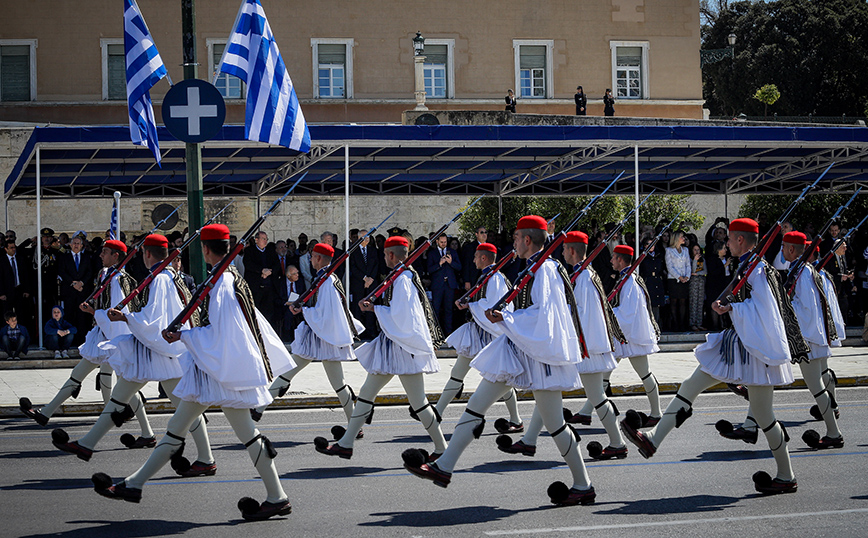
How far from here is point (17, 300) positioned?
18.5m

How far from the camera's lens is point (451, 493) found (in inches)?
329

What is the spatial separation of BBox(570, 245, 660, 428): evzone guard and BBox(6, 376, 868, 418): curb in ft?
8.23

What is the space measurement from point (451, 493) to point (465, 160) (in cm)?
1317

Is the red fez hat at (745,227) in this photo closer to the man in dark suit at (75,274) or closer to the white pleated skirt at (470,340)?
the white pleated skirt at (470,340)


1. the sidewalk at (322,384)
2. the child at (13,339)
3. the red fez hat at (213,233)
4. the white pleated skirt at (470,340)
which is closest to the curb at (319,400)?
the sidewalk at (322,384)

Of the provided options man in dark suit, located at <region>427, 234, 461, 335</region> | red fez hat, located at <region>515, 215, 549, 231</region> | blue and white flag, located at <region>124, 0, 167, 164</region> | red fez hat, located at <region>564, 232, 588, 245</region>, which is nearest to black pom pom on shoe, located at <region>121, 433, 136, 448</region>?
→ red fez hat, located at <region>564, 232, 588, 245</region>

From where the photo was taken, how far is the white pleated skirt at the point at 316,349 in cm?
1109

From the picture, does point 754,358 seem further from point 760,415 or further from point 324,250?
point 324,250

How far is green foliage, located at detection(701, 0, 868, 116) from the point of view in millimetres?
56312

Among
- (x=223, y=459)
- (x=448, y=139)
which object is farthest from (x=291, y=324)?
(x=223, y=459)

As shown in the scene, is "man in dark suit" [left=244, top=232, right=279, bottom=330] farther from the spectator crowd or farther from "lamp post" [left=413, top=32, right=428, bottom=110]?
"lamp post" [left=413, top=32, right=428, bottom=110]

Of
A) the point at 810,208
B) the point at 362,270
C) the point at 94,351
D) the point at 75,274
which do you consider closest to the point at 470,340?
the point at 94,351

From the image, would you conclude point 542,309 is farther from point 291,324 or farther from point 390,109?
point 390,109

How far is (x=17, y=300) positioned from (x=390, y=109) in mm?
26029
